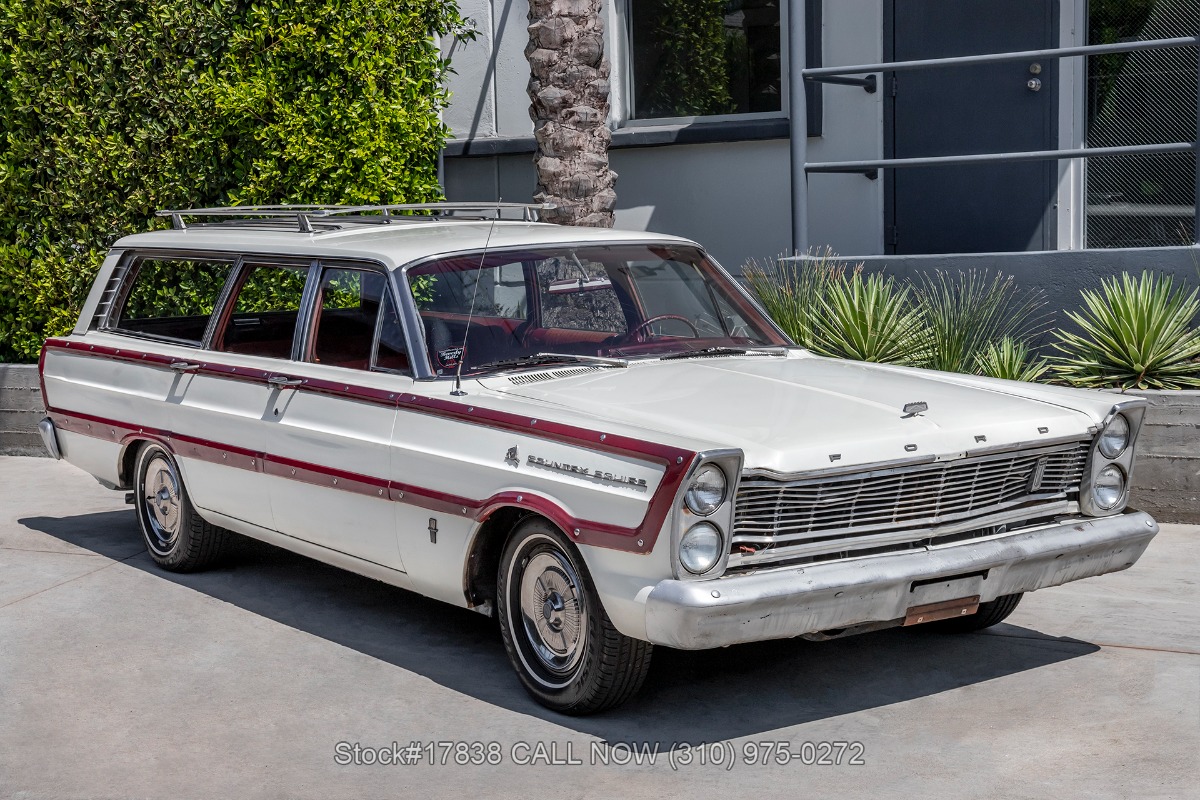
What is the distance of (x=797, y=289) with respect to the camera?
900cm

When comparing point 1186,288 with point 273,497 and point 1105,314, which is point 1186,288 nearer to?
point 1105,314

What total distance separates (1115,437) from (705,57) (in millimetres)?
6858

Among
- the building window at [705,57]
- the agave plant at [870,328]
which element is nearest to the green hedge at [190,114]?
the building window at [705,57]

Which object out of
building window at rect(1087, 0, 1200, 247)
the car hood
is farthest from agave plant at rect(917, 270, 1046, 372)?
the car hood

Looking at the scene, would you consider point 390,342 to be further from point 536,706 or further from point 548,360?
point 536,706

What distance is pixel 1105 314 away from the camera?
800 centimetres

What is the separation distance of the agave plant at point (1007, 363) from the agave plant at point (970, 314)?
10cm

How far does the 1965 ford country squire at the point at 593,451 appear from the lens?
14.8 ft

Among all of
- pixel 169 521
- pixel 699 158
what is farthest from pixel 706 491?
pixel 699 158

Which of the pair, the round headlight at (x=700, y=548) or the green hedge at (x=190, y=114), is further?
the green hedge at (x=190, y=114)

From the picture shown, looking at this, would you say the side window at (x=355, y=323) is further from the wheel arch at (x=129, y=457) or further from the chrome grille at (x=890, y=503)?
the chrome grille at (x=890, y=503)

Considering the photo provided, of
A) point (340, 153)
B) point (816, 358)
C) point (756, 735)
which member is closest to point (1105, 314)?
point (816, 358)

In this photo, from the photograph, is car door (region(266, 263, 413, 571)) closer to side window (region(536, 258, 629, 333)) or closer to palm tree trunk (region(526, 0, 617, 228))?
side window (region(536, 258, 629, 333))

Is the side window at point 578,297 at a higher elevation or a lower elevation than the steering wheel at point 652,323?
higher
